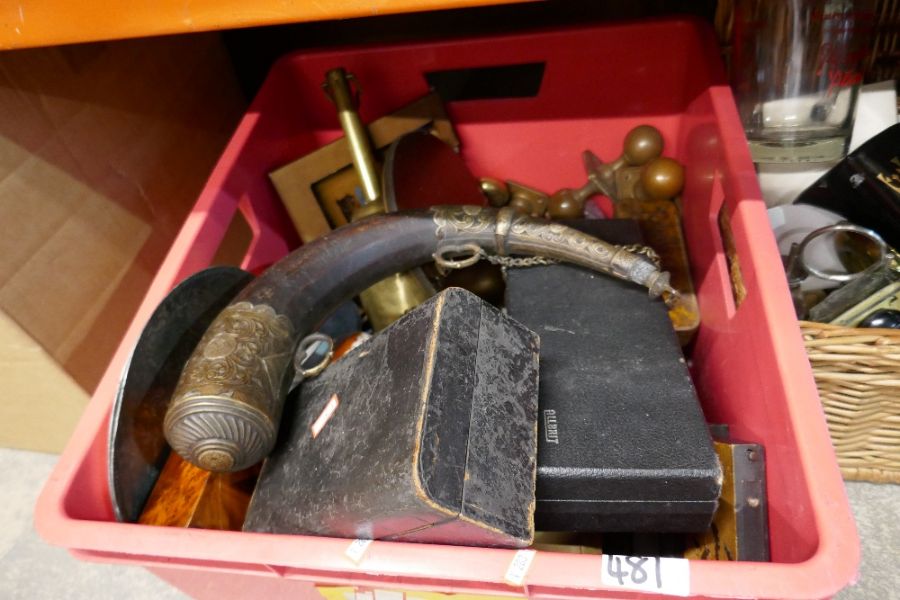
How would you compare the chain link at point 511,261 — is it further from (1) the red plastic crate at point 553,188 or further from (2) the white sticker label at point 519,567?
(2) the white sticker label at point 519,567

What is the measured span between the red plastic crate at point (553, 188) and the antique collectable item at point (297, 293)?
8 centimetres

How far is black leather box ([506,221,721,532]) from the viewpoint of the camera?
0.49 meters

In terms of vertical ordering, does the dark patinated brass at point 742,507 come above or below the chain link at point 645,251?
below

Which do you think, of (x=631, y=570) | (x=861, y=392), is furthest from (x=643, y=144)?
(x=631, y=570)

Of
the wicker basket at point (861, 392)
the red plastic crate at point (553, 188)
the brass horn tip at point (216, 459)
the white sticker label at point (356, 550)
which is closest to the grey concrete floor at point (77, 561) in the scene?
the wicker basket at point (861, 392)

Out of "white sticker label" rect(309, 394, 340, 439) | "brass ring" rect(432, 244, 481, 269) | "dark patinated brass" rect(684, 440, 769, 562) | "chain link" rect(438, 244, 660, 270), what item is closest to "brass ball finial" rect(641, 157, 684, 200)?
"chain link" rect(438, 244, 660, 270)

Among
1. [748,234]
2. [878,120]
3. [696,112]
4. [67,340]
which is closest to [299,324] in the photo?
[67,340]

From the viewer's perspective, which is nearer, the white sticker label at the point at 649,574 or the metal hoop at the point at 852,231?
the white sticker label at the point at 649,574

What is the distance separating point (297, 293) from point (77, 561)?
0.58 m

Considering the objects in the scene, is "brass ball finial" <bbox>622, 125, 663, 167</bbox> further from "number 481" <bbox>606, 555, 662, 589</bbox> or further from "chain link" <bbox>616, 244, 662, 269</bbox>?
"number 481" <bbox>606, 555, 662, 589</bbox>

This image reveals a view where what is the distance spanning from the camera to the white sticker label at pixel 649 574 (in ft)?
1.26

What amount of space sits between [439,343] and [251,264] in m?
0.47

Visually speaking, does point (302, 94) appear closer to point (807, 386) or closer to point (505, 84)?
point (505, 84)

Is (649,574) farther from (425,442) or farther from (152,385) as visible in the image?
(152,385)
